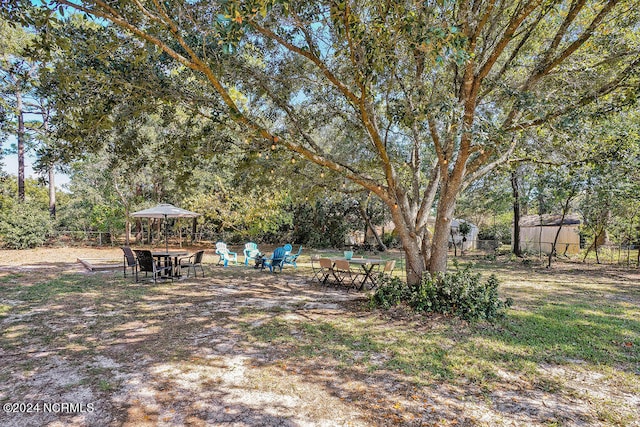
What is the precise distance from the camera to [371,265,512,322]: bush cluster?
5.71 meters

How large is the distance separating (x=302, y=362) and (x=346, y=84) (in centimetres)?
531

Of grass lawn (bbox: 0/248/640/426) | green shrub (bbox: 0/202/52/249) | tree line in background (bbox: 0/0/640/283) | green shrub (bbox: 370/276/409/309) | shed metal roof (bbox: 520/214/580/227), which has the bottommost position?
grass lawn (bbox: 0/248/640/426)

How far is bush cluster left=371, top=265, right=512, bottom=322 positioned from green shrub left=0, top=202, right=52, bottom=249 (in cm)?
1878

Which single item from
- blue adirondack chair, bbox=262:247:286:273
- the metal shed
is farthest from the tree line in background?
the metal shed

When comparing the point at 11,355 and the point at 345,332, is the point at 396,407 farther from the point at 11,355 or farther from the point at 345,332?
the point at 11,355

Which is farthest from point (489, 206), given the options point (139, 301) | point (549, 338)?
point (139, 301)

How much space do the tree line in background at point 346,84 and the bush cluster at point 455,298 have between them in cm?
38

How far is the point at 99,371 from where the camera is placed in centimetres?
354

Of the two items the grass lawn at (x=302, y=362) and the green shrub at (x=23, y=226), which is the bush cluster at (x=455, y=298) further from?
the green shrub at (x=23, y=226)

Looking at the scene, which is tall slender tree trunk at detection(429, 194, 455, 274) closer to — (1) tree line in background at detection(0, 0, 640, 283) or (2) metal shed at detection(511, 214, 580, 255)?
(1) tree line in background at detection(0, 0, 640, 283)

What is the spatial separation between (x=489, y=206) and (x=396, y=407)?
19758 millimetres

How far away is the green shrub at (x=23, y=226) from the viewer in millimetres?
16078

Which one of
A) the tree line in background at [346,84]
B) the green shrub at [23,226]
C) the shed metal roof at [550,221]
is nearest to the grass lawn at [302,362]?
the tree line in background at [346,84]

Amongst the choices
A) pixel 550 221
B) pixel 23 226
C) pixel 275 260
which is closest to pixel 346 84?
pixel 275 260
